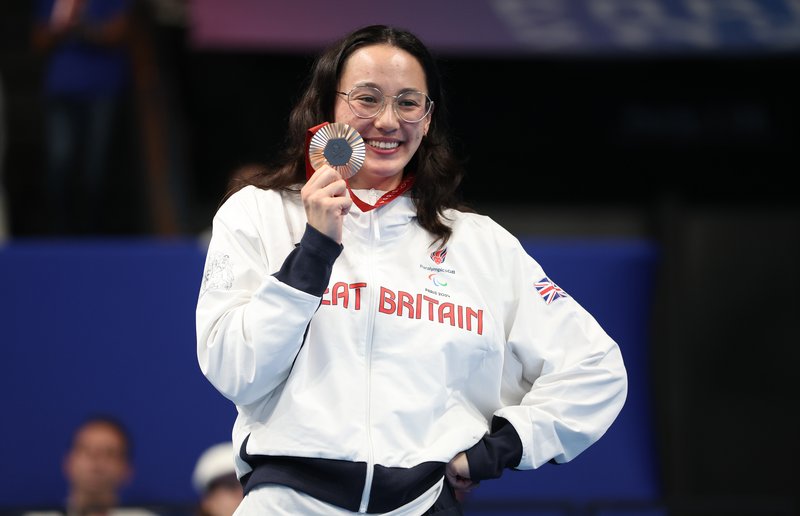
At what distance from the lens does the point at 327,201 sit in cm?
154

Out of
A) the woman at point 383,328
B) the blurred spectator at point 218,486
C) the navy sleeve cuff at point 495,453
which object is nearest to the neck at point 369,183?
the woman at point 383,328

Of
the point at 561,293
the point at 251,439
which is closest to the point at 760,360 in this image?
the point at 561,293

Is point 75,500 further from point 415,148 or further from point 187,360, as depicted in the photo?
point 415,148

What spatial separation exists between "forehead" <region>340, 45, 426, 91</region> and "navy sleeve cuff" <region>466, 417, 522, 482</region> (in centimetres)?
55

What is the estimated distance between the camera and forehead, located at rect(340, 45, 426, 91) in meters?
1.70

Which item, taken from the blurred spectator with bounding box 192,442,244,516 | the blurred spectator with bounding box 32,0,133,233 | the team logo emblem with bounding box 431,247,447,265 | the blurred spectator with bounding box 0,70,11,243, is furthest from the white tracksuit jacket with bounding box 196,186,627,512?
the blurred spectator with bounding box 0,70,11,243

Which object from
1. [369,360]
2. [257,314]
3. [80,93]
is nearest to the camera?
[257,314]

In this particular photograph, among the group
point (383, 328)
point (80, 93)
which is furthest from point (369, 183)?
point (80, 93)

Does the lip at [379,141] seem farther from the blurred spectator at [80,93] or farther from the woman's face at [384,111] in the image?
the blurred spectator at [80,93]

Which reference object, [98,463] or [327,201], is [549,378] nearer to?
[327,201]

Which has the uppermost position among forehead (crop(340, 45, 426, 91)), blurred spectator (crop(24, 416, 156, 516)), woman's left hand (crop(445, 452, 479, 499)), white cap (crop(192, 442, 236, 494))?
forehead (crop(340, 45, 426, 91))

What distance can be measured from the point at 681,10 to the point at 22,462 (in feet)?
9.37

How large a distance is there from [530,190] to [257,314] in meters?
3.47

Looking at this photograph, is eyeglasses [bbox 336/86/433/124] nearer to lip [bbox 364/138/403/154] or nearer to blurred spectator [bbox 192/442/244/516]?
lip [bbox 364/138/403/154]
